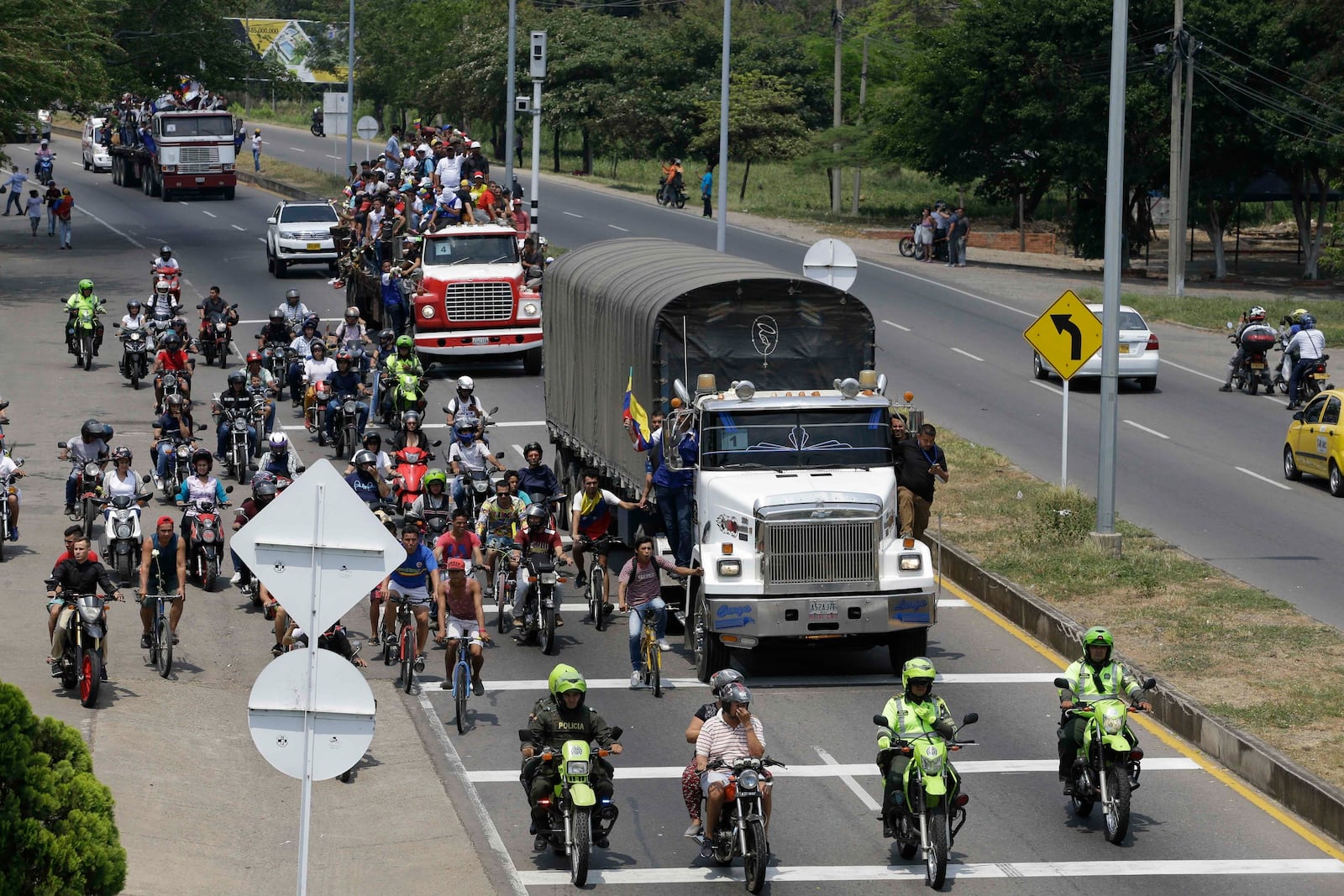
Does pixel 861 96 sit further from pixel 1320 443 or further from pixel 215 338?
pixel 1320 443

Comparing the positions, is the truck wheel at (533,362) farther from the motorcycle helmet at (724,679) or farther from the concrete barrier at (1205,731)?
the motorcycle helmet at (724,679)

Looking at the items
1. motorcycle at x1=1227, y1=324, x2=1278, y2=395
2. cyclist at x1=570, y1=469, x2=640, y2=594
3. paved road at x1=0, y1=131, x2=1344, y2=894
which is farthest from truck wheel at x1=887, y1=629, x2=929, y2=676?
motorcycle at x1=1227, y1=324, x2=1278, y2=395

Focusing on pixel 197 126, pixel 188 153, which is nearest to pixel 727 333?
pixel 197 126

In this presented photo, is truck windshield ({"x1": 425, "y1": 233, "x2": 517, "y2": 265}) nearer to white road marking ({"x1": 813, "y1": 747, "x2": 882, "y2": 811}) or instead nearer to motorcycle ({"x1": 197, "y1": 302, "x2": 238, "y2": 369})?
motorcycle ({"x1": 197, "y1": 302, "x2": 238, "y2": 369})

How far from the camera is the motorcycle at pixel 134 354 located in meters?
34.4

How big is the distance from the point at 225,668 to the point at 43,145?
56184mm

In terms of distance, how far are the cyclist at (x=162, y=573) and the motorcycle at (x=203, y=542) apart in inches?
74.5

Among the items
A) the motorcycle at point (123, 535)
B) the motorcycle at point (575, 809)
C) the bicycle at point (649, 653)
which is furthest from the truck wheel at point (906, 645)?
the motorcycle at point (123, 535)

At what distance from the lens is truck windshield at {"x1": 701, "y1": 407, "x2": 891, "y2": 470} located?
18.3 meters

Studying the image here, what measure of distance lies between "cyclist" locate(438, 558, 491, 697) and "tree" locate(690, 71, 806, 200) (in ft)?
190

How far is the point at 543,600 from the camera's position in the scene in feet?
62.8

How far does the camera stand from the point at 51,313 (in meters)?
43.8

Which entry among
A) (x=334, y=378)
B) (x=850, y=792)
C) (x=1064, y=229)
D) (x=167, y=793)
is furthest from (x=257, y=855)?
(x=1064, y=229)

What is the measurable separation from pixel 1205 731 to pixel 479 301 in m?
21.2
